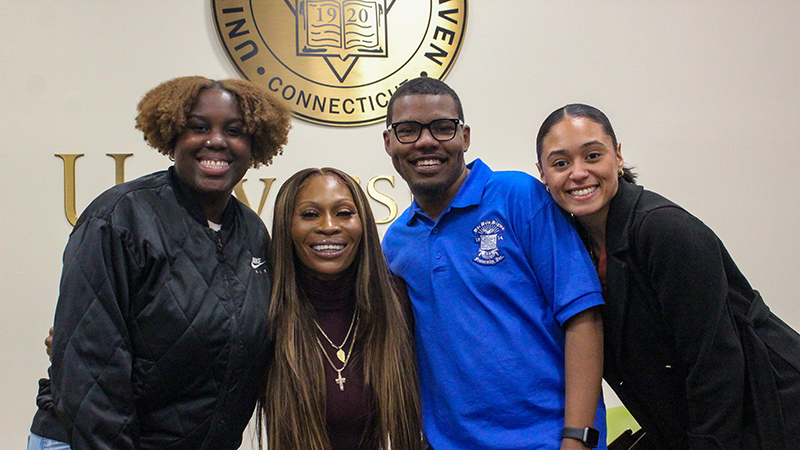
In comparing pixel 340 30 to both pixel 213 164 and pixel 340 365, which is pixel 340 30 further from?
pixel 340 365

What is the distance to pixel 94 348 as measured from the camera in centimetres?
122

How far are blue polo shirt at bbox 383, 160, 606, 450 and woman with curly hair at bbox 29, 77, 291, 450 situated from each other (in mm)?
486

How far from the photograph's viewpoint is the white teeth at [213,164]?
1.45 m

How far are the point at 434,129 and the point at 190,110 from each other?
2.09 feet

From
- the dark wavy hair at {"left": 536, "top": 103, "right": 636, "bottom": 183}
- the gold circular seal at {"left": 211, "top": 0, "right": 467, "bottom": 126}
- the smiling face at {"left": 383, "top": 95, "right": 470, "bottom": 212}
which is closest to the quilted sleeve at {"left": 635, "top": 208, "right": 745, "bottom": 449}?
the dark wavy hair at {"left": 536, "top": 103, "right": 636, "bottom": 183}

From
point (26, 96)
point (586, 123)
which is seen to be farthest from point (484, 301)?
point (26, 96)

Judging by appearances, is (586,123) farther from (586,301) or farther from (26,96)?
(26,96)

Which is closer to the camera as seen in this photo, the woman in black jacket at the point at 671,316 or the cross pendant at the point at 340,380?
the woman in black jacket at the point at 671,316

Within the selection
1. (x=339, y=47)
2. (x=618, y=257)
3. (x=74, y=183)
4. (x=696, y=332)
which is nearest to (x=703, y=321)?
(x=696, y=332)

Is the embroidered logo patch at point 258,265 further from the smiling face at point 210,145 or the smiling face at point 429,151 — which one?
the smiling face at point 429,151

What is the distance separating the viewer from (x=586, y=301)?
4.48 ft

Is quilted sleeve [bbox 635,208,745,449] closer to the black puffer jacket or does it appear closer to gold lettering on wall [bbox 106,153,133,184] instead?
the black puffer jacket

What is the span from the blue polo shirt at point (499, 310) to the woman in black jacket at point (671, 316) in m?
0.09

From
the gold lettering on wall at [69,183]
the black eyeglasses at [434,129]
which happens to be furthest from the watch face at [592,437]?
the gold lettering on wall at [69,183]
